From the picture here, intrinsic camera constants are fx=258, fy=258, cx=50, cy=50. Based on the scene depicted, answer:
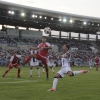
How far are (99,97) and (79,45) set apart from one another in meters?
61.1

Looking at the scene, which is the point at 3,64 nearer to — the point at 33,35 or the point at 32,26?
the point at 33,35

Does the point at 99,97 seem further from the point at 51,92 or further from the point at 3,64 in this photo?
the point at 3,64

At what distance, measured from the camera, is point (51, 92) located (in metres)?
10.8

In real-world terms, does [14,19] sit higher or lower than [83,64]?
higher

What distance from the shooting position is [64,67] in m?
11.4

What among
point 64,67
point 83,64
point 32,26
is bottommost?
point 83,64

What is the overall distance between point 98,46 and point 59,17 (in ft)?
60.0

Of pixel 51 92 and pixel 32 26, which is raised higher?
pixel 32 26

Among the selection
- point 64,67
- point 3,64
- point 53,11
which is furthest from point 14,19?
point 64,67

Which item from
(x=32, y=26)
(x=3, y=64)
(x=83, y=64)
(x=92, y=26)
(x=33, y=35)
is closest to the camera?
(x=3, y=64)

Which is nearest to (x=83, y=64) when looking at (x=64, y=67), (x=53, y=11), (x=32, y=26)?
(x=53, y=11)

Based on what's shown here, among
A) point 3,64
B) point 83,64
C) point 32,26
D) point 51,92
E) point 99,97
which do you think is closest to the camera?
point 99,97

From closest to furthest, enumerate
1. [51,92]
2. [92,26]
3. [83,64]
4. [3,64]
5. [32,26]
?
[51,92]
[3,64]
[83,64]
[32,26]
[92,26]

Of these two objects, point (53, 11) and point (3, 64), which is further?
point (53, 11)
